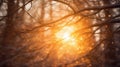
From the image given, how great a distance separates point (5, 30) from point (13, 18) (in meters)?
0.56

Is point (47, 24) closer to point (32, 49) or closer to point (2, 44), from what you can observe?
point (32, 49)

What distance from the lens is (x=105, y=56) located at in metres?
11.4

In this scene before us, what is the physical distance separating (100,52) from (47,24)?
18.3 feet

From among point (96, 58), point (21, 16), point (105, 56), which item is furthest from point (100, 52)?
point (21, 16)

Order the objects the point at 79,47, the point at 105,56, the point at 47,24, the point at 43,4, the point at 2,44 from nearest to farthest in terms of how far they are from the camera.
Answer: the point at 47,24 → the point at 2,44 → the point at 79,47 → the point at 105,56 → the point at 43,4

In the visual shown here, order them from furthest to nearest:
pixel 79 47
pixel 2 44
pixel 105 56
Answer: pixel 105 56, pixel 79 47, pixel 2 44

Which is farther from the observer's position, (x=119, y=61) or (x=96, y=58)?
(x=119, y=61)

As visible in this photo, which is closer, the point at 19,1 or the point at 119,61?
the point at 19,1

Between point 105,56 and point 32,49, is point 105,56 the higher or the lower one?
the lower one

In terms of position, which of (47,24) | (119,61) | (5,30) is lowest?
(119,61)

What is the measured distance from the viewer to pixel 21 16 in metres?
10.5

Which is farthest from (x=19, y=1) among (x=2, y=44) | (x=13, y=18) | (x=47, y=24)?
(x=47, y=24)

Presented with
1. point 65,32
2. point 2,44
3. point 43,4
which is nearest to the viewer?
point 65,32

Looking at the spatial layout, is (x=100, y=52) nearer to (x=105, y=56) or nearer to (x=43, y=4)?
Result: (x=105, y=56)
